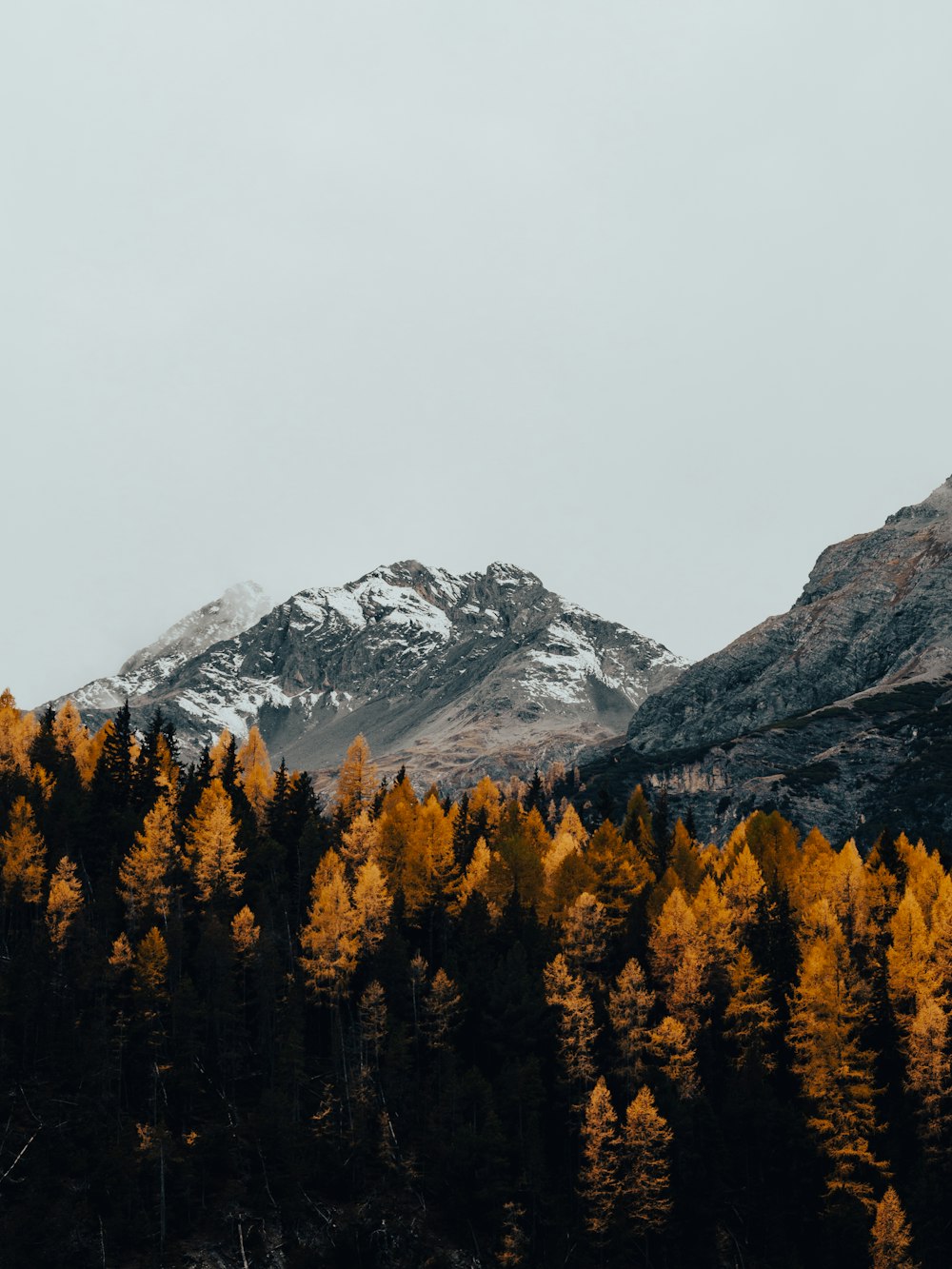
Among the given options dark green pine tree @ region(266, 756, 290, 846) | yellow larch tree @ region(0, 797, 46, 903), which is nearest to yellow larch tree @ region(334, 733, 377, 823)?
dark green pine tree @ region(266, 756, 290, 846)

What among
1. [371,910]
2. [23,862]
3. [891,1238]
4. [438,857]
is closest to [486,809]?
[438,857]

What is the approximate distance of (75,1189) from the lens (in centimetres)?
6712

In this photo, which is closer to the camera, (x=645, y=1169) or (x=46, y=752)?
(x=645, y=1169)

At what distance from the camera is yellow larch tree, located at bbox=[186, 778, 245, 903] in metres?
90.2

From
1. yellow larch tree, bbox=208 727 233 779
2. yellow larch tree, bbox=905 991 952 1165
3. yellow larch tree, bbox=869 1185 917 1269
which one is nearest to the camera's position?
yellow larch tree, bbox=869 1185 917 1269

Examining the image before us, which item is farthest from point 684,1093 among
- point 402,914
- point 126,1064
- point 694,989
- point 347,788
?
point 347,788

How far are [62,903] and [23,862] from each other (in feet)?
24.3

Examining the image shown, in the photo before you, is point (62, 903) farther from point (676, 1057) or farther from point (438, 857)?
point (676, 1057)

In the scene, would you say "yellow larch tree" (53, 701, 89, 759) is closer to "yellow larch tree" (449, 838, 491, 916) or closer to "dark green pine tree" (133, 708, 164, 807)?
"dark green pine tree" (133, 708, 164, 807)

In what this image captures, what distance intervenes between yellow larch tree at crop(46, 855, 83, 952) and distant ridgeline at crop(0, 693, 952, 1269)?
0.26 metres

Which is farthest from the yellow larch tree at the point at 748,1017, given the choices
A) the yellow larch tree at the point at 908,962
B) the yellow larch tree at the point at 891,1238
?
the yellow larch tree at the point at 891,1238

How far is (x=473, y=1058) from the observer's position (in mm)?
79812

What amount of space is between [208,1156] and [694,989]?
113 feet

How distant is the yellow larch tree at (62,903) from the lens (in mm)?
80812
